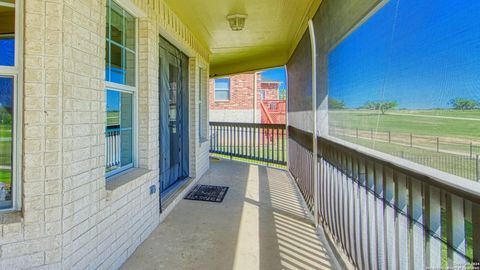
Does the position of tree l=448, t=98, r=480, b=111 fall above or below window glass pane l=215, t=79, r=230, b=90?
below

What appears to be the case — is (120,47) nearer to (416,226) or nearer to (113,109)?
(113,109)

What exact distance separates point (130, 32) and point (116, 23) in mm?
277

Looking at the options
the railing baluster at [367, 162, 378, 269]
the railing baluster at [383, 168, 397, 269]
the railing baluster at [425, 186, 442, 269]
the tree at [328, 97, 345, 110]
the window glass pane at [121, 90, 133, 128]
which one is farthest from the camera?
the window glass pane at [121, 90, 133, 128]

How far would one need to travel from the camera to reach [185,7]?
3758mm

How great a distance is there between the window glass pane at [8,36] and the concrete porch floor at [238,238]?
1.79 metres

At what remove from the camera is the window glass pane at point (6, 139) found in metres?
1.65

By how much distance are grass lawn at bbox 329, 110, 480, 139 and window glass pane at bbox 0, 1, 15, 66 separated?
7.23 feet

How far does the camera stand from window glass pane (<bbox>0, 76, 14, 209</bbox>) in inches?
65.0

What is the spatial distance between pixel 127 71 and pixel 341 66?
83.3 inches

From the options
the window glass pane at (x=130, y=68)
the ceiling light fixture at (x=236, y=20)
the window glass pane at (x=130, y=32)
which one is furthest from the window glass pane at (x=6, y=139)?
the ceiling light fixture at (x=236, y=20)

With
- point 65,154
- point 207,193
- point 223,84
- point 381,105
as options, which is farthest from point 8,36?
point 223,84

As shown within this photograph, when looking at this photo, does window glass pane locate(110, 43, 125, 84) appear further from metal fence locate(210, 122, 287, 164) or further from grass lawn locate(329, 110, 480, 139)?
metal fence locate(210, 122, 287, 164)

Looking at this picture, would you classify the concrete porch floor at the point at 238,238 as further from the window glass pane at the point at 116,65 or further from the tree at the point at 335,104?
the window glass pane at the point at 116,65

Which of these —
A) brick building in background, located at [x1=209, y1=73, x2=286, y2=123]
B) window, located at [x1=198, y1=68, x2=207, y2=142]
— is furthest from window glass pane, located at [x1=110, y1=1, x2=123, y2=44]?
brick building in background, located at [x1=209, y1=73, x2=286, y2=123]
